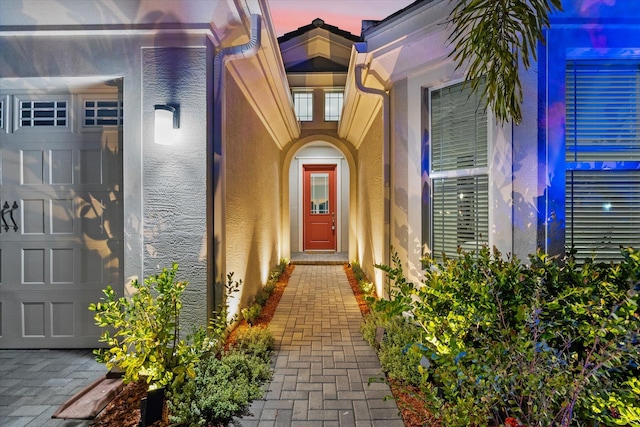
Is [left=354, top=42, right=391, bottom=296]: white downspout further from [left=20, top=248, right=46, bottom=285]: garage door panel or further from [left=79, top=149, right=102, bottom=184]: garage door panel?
[left=20, top=248, right=46, bottom=285]: garage door panel

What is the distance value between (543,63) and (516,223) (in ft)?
4.98

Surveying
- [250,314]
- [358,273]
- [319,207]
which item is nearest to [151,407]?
[250,314]

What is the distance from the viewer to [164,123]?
2.86 meters

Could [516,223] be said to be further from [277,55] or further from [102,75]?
[102,75]

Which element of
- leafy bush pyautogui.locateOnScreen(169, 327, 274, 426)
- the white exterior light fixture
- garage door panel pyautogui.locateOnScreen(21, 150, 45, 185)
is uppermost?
the white exterior light fixture

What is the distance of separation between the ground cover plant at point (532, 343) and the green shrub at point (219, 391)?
138 centimetres

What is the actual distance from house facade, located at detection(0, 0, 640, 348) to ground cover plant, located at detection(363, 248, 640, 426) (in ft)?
3.37

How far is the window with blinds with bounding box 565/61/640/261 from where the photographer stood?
114 inches

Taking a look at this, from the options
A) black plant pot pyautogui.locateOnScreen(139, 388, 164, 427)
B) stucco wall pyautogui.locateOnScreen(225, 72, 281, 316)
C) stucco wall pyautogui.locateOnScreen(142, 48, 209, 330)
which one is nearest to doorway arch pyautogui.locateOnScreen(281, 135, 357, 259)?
stucco wall pyautogui.locateOnScreen(225, 72, 281, 316)

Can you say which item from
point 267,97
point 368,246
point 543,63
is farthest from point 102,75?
point 368,246

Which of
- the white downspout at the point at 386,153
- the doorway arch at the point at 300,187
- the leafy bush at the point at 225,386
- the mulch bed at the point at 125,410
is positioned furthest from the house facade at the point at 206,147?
the doorway arch at the point at 300,187

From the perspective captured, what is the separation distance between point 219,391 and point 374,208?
154 inches

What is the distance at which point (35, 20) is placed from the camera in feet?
9.30

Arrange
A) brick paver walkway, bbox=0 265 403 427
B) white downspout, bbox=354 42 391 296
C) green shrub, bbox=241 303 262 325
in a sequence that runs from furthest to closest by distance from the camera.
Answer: white downspout, bbox=354 42 391 296 < green shrub, bbox=241 303 262 325 < brick paver walkway, bbox=0 265 403 427
